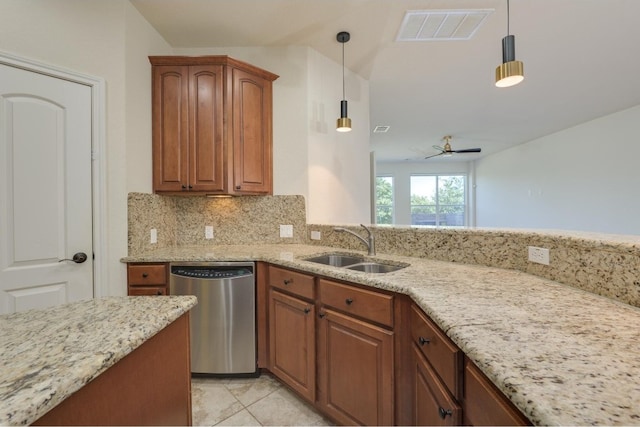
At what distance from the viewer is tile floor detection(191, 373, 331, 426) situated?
5.25 feet

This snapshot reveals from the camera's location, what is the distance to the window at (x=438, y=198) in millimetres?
8836

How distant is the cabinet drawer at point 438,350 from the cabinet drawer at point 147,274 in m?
1.72

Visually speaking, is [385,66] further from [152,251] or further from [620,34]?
[152,251]

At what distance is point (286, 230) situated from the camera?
256 centimetres

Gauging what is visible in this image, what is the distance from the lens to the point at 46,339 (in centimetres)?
64

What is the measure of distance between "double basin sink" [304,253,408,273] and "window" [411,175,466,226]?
7318 millimetres

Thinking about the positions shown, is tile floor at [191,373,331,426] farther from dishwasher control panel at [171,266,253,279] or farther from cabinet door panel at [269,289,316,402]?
dishwasher control panel at [171,266,253,279]

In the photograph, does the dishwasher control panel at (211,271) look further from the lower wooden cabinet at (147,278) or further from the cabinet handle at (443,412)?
the cabinet handle at (443,412)

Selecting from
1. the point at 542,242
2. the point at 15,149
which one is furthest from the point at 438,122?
the point at 15,149

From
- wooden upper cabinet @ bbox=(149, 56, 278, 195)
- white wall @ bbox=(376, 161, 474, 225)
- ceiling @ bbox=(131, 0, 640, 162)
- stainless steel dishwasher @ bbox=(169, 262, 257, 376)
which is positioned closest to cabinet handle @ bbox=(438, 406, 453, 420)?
stainless steel dishwasher @ bbox=(169, 262, 257, 376)

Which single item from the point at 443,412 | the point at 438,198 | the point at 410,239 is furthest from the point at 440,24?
the point at 438,198

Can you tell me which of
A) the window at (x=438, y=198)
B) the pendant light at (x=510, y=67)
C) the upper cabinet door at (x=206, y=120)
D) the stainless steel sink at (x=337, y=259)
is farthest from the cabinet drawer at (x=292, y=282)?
the window at (x=438, y=198)

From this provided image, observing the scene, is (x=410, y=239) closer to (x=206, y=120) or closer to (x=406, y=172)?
(x=206, y=120)

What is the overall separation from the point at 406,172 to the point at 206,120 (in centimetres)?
754
